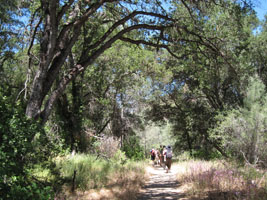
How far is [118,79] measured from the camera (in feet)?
54.9

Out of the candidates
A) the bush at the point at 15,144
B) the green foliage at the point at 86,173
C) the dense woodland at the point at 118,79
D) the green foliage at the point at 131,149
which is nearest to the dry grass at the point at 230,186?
the dense woodland at the point at 118,79

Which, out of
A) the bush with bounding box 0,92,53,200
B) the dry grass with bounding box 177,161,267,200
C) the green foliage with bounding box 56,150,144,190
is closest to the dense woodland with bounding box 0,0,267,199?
the bush with bounding box 0,92,53,200

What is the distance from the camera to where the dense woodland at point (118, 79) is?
5.69m

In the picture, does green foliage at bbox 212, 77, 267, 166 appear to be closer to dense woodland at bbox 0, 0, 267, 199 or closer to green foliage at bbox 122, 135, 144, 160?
dense woodland at bbox 0, 0, 267, 199

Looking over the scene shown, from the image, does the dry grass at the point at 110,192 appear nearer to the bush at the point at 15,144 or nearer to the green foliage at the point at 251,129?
the bush at the point at 15,144

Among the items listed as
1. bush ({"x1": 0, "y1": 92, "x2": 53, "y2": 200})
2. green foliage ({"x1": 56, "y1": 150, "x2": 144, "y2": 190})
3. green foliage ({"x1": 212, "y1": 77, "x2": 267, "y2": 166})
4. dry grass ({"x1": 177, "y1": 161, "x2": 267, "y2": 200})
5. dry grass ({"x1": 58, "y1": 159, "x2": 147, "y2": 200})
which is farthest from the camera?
green foliage ({"x1": 212, "y1": 77, "x2": 267, "y2": 166})

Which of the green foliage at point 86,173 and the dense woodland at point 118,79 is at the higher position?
the dense woodland at point 118,79

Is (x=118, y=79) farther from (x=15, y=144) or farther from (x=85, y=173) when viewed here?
(x=15, y=144)

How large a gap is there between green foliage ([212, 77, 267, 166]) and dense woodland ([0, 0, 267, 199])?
55mm

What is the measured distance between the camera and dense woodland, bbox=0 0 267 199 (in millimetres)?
5691

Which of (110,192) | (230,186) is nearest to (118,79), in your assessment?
(110,192)

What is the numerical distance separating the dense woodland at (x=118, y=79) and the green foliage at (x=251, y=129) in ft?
0.18

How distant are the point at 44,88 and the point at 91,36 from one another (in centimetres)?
648

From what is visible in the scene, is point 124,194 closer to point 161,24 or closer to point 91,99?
point 161,24
